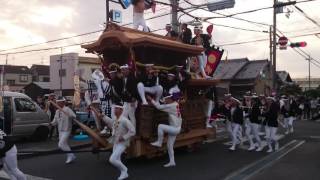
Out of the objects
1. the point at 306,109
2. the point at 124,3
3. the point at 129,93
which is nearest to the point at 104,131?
the point at 129,93

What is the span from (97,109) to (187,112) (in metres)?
2.86

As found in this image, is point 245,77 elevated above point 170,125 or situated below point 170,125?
above

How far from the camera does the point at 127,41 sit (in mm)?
11125

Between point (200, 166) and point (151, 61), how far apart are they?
125 inches

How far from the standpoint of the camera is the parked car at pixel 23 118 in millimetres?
15688

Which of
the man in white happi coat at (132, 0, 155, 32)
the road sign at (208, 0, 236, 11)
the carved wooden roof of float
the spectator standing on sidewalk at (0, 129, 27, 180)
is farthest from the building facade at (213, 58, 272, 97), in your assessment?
the spectator standing on sidewalk at (0, 129, 27, 180)

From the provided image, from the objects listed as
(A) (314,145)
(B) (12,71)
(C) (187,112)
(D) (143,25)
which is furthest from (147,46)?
(B) (12,71)

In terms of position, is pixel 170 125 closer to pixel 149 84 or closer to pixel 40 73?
pixel 149 84

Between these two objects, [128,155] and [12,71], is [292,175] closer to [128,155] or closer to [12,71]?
[128,155]

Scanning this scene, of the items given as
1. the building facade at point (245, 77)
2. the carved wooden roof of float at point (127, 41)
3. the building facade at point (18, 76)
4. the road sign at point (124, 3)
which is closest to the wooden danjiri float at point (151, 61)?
the carved wooden roof of float at point (127, 41)

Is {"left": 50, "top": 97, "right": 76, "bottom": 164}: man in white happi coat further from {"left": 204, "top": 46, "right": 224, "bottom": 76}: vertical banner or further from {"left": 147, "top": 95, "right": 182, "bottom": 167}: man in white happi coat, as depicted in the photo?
{"left": 204, "top": 46, "right": 224, "bottom": 76}: vertical banner

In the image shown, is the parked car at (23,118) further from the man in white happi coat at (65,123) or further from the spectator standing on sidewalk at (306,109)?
the spectator standing on sidewalk at (306,109)

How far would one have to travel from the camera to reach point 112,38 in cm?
1150

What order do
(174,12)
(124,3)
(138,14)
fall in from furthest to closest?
(174,12) → (124,3) → (138,14)
